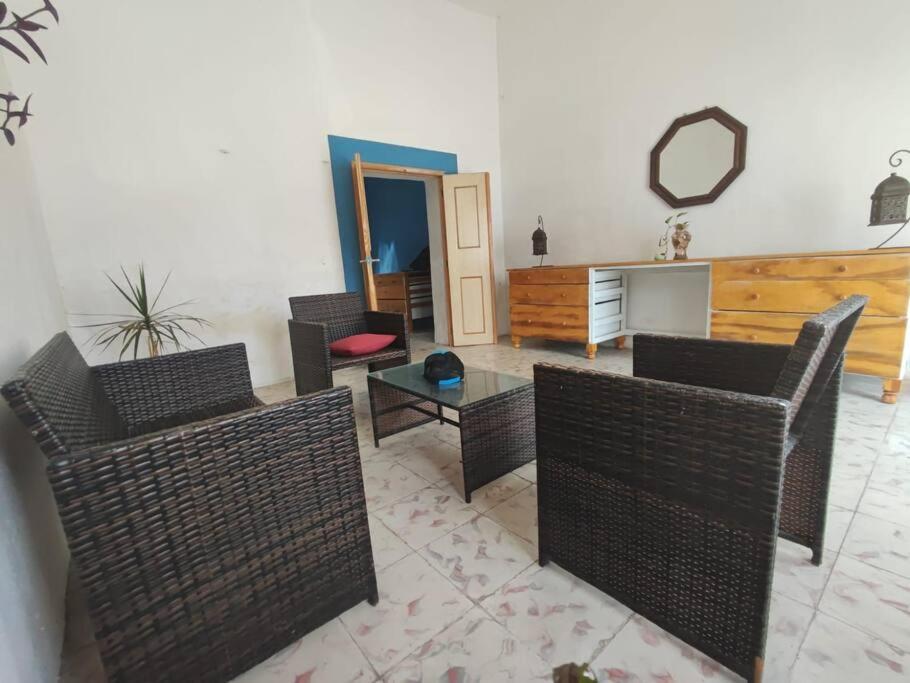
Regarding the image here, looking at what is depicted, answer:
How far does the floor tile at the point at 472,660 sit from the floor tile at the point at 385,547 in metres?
0.34

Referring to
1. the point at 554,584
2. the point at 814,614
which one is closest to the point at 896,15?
the point at 814,614

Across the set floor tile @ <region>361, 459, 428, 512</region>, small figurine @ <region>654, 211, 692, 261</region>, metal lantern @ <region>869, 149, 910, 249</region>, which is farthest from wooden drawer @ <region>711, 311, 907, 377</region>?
floor tile @ <region>361, 459, 428, 512</region>

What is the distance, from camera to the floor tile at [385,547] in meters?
1.34

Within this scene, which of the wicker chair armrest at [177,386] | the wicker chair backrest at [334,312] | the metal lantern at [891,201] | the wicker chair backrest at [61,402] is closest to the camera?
the wicker chair backrest at [61,402]

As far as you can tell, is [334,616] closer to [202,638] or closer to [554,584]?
[202,638]

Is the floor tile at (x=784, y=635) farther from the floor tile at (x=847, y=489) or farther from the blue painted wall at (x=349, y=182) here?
the blue painted wall at (x=349, y=182)

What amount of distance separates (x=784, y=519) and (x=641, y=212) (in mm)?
3044

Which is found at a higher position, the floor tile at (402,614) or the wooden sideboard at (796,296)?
the wooden sideboard at (796,296)

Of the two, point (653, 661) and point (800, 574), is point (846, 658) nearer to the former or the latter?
point (800, 574)

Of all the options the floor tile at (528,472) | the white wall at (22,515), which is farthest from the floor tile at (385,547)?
the white wall at (22,515)

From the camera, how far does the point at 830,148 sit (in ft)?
8.95

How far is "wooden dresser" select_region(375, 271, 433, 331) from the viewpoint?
5809 millimetres

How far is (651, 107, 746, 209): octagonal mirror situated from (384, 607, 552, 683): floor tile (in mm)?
3525

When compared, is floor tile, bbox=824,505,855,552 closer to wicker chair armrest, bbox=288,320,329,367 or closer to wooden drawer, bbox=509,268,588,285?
wicker chair armrest, bbox=288,320,329,367
